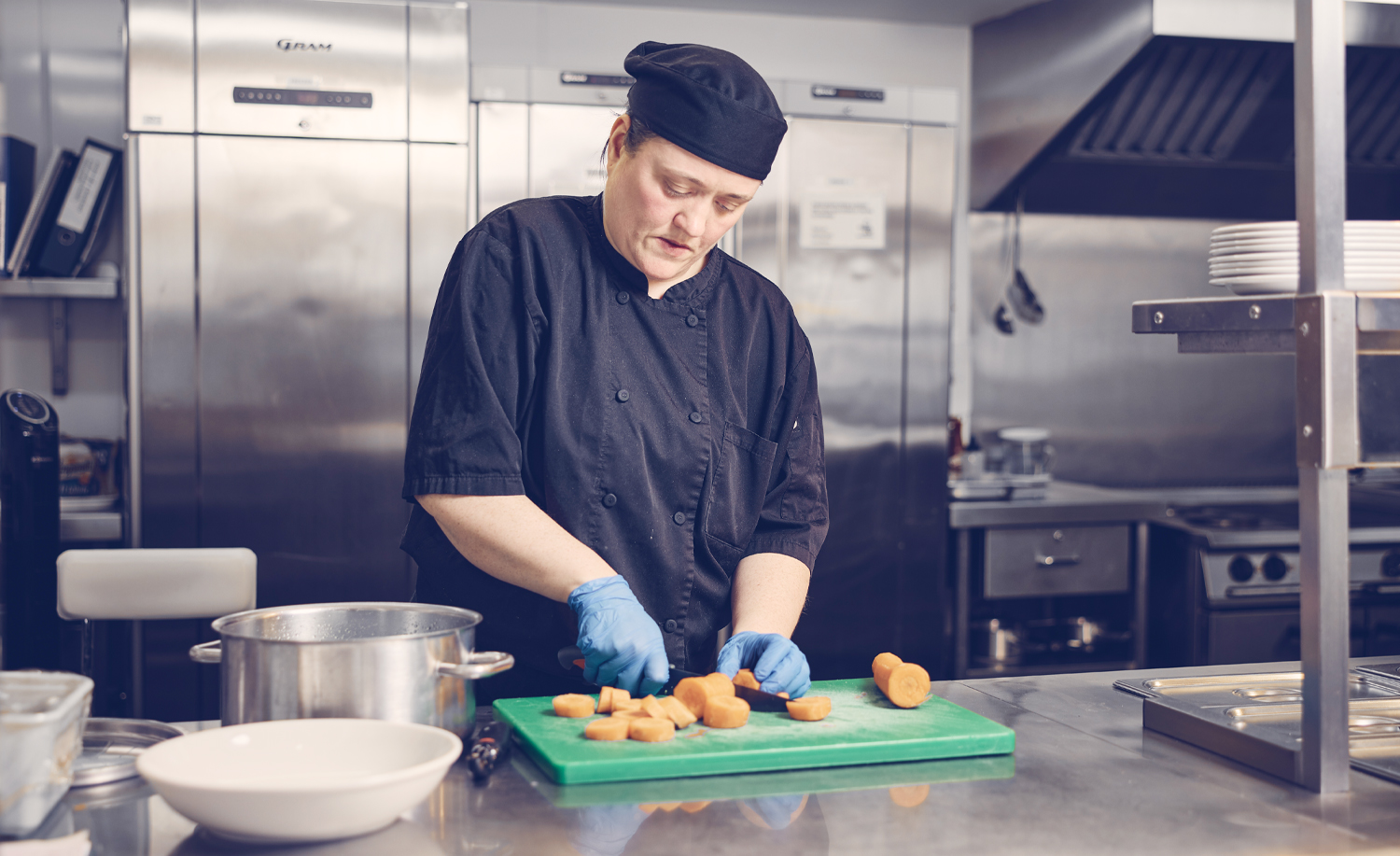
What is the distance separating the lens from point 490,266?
62.6 inches

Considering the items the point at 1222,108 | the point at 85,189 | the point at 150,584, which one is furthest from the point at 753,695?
the point at 1222,108

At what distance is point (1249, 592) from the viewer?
3.25 metres

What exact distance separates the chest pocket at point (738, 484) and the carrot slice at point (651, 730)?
21.3 inches

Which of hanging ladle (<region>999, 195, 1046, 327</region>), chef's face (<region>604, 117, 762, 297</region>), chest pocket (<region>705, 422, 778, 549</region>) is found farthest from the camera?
hanging ladle (<region>999, 195, 1046, 327</region>)

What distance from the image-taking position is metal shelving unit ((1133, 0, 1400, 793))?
1.13 m

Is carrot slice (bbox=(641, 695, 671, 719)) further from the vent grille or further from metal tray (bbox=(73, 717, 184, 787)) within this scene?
the vent grille

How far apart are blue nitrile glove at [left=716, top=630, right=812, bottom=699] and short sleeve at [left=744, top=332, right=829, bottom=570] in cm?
27

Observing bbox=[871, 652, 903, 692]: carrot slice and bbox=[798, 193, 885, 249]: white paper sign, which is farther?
bbox=[798, 193, 885, 249]: white paper sign

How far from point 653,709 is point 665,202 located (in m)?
0.68

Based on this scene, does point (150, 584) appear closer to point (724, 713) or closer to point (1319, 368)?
point (724, 713)

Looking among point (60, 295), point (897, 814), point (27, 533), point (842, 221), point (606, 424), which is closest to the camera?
point (897, 814)

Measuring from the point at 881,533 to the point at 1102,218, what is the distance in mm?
1496

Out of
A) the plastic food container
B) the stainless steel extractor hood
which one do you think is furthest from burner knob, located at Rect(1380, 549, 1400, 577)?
the plastic food container

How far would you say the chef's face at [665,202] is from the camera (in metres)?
1.53
